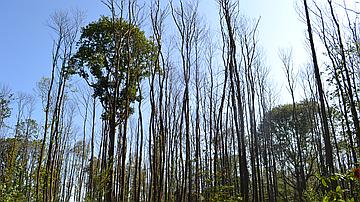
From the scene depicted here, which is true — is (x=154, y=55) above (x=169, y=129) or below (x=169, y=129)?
above

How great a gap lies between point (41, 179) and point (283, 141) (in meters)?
13.4

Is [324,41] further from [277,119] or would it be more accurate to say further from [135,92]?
→ [277,119]

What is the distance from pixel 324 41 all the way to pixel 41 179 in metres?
11.8

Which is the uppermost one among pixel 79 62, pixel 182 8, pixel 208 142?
pixel 182 8

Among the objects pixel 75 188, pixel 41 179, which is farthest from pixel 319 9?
pixel 75 188

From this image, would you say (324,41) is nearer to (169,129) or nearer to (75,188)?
(169,129)

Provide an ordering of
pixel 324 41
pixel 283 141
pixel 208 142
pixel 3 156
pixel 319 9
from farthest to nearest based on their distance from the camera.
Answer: pixel 3 156
pixel 283 141
pixel 208 142
pixel 324 41
pixel 319 9

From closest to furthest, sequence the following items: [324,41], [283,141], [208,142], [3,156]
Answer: [324,41] < [208,142] < [283,141] < [3,156]

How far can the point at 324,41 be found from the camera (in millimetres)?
12133

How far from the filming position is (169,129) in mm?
15656

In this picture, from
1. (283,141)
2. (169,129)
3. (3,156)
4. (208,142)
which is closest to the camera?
(169,129)

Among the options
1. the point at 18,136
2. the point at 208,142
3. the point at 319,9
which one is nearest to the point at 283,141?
the point at 208,142

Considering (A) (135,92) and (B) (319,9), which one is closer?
(B) (319,9)

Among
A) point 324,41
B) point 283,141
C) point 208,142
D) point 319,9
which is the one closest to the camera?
point 319,9
